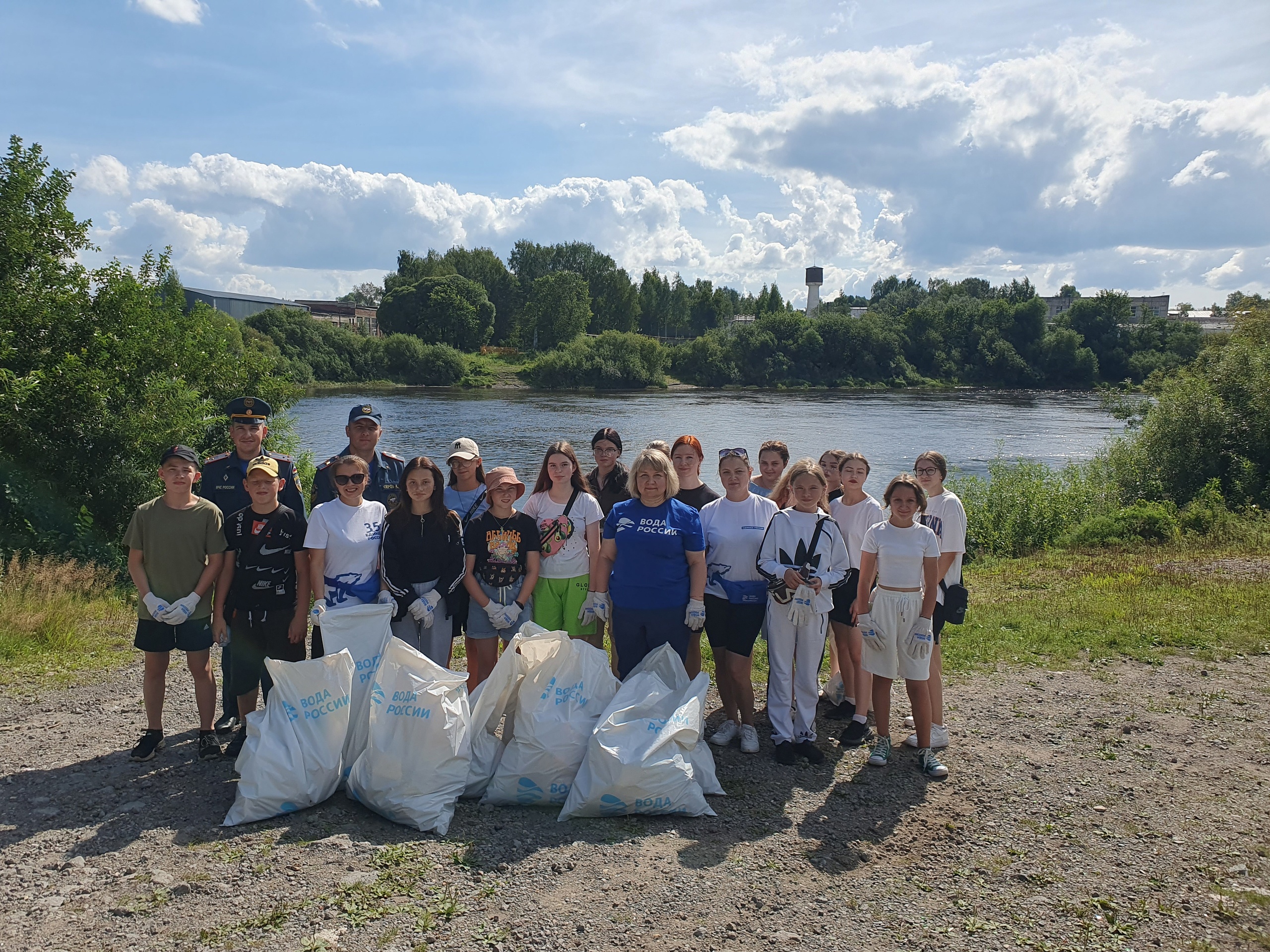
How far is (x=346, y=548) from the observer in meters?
4.38

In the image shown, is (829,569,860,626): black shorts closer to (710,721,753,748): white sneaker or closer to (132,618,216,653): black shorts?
(710,721,753,748): white sneaker

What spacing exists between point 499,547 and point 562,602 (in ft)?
1.66

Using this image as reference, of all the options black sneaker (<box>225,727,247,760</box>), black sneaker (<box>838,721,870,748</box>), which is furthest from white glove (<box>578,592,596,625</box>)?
black sneaker (<box>225,727,247,760</box>)

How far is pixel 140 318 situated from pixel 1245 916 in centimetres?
1177

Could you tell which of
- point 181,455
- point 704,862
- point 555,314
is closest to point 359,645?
point 181,455

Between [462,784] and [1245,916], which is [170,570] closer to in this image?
[462,784]

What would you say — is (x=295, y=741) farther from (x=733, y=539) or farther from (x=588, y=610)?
(x=733, y=539)

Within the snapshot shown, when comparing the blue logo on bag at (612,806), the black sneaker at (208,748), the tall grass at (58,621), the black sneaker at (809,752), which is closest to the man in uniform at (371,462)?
the black sneaker at (208,748)

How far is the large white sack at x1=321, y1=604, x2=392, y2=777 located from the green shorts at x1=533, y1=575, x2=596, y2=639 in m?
0.93

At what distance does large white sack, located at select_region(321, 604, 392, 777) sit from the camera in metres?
4.02

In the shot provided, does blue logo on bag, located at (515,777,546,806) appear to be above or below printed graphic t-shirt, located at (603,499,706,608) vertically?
below

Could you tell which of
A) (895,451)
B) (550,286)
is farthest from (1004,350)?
(895,451)

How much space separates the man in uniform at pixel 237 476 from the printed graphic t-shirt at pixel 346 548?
43 cm

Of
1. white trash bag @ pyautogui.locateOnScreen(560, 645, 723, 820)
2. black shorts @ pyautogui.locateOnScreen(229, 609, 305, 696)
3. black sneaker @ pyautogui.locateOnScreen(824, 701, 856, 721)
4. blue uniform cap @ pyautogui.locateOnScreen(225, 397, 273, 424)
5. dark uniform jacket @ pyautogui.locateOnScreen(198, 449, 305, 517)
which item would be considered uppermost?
blue uniform cap @ pyautogui.locateOnScreen(225, 397, 273, 424)
